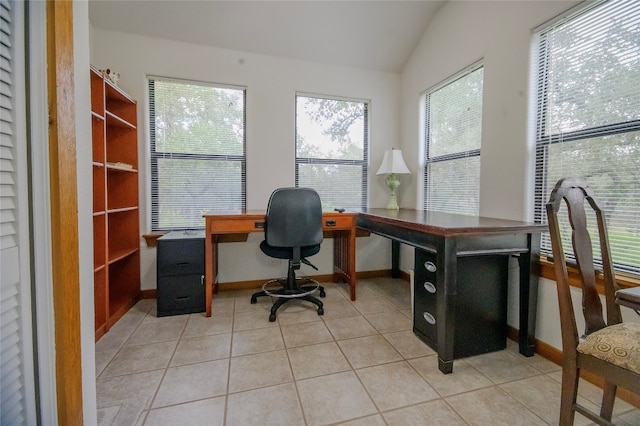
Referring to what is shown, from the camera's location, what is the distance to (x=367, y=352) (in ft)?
5.80

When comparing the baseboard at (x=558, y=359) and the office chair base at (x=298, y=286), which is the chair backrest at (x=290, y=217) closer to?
the office chair base at (x=298, y=286)

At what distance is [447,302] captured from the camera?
5.10 ft

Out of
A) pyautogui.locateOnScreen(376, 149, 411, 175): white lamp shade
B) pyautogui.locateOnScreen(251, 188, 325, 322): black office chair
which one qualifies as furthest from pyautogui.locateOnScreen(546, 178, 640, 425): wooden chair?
pyautogui.locateOnScreen(376, 149, 411, 175): white lamp shade

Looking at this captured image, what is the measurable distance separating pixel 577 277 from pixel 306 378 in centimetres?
160

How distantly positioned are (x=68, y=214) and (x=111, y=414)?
1.11 meters

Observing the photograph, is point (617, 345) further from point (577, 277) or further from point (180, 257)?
point (180, 257)

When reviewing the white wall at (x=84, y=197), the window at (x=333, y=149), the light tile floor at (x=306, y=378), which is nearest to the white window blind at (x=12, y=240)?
the white wall at (x=84, y=197)

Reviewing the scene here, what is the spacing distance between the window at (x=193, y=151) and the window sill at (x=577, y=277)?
8.26ft

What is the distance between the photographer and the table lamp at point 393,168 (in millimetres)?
2903

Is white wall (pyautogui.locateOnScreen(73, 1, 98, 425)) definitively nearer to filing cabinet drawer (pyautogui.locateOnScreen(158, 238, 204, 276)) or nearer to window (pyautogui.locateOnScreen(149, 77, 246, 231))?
filing cabinet drawer (pyautogui.locateOnScreen(158, 238, 204, 276))

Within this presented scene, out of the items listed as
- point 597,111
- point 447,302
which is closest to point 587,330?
point 447,302

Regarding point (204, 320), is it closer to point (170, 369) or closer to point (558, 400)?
point (170, 369)

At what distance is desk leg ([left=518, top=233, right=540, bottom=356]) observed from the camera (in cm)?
169

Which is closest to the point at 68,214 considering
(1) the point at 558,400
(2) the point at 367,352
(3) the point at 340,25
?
(2) the point at 367,352
